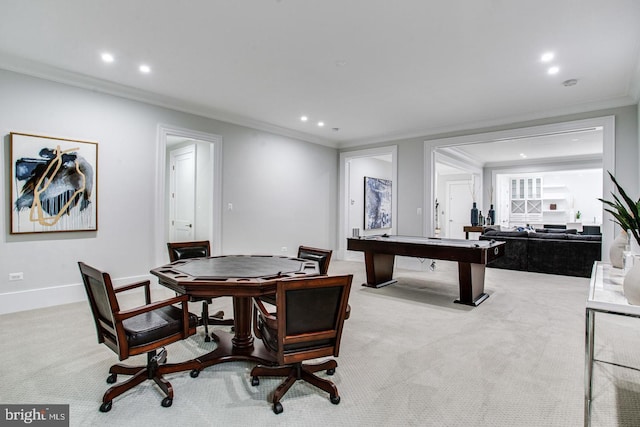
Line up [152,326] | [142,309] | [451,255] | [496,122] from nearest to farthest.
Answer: [142,309] < [152,326] < [451,255] < [496,122]

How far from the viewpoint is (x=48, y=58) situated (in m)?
3.38

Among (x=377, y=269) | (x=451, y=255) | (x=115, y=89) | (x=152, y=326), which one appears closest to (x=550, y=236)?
(x=451, y=255)

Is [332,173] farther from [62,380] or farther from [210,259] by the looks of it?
[62,380]

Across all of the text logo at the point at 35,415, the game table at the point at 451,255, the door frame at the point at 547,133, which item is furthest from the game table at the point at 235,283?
the door frame at the point at 547,133

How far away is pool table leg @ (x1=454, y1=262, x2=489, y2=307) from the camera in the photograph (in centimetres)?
386

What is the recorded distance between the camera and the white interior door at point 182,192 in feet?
19.3

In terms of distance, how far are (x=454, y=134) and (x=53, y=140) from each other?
5.85 metres

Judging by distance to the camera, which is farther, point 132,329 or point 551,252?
point 551,252

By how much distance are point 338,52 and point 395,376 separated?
2.87 meters

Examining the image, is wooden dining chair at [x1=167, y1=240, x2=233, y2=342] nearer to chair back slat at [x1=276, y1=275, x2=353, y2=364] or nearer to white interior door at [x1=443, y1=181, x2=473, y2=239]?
Answer: chair back slat at [x1=276, y1=275, x2=353, y2=364]

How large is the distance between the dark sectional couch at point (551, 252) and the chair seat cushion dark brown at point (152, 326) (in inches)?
204

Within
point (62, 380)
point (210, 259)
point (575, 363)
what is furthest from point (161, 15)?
point (575, 363)

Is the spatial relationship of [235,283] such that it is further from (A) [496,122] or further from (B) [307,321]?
(A) [496,122]

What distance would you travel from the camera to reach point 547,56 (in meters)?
3.24
